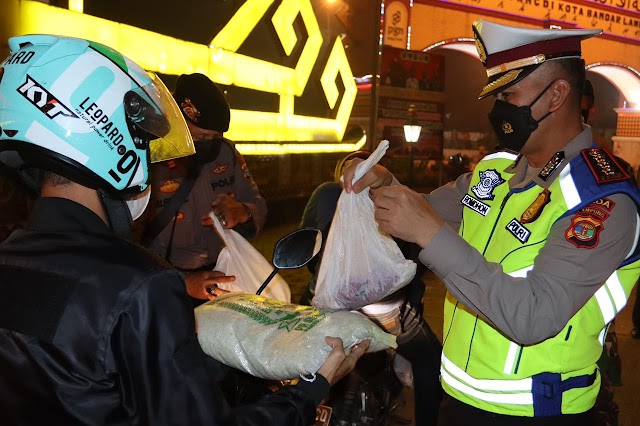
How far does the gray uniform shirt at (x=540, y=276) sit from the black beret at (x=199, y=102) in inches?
90.1

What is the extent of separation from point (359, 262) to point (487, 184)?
573 mm

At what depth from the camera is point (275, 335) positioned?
5.22 feet

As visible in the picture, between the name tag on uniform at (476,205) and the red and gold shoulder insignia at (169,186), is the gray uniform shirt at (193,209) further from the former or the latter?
the name tag on uniform at (476,205)

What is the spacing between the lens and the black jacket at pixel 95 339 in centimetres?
114

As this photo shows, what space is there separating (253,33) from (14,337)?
10.9m

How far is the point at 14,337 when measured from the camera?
1.18 m

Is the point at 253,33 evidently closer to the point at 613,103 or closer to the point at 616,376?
the point at 616,376

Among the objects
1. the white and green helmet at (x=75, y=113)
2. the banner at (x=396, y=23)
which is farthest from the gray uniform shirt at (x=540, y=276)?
the banner at (x=396, y=23)

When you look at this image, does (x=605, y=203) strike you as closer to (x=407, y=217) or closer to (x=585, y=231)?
(x=585, y=231)

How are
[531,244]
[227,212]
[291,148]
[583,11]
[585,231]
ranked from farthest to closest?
[583,11] < [291,148] < [227,212] < [531,244] < [585,231]

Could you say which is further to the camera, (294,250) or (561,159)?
(294,250)

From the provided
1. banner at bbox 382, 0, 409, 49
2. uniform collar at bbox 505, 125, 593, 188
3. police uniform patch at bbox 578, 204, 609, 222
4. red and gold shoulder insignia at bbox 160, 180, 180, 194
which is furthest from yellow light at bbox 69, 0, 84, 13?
banner at bbox 382, 0, 409, 49

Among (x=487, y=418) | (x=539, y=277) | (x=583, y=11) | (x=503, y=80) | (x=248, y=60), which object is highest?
(x=583, y=11)

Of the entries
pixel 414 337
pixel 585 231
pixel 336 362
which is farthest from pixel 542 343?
pixel 414 337
